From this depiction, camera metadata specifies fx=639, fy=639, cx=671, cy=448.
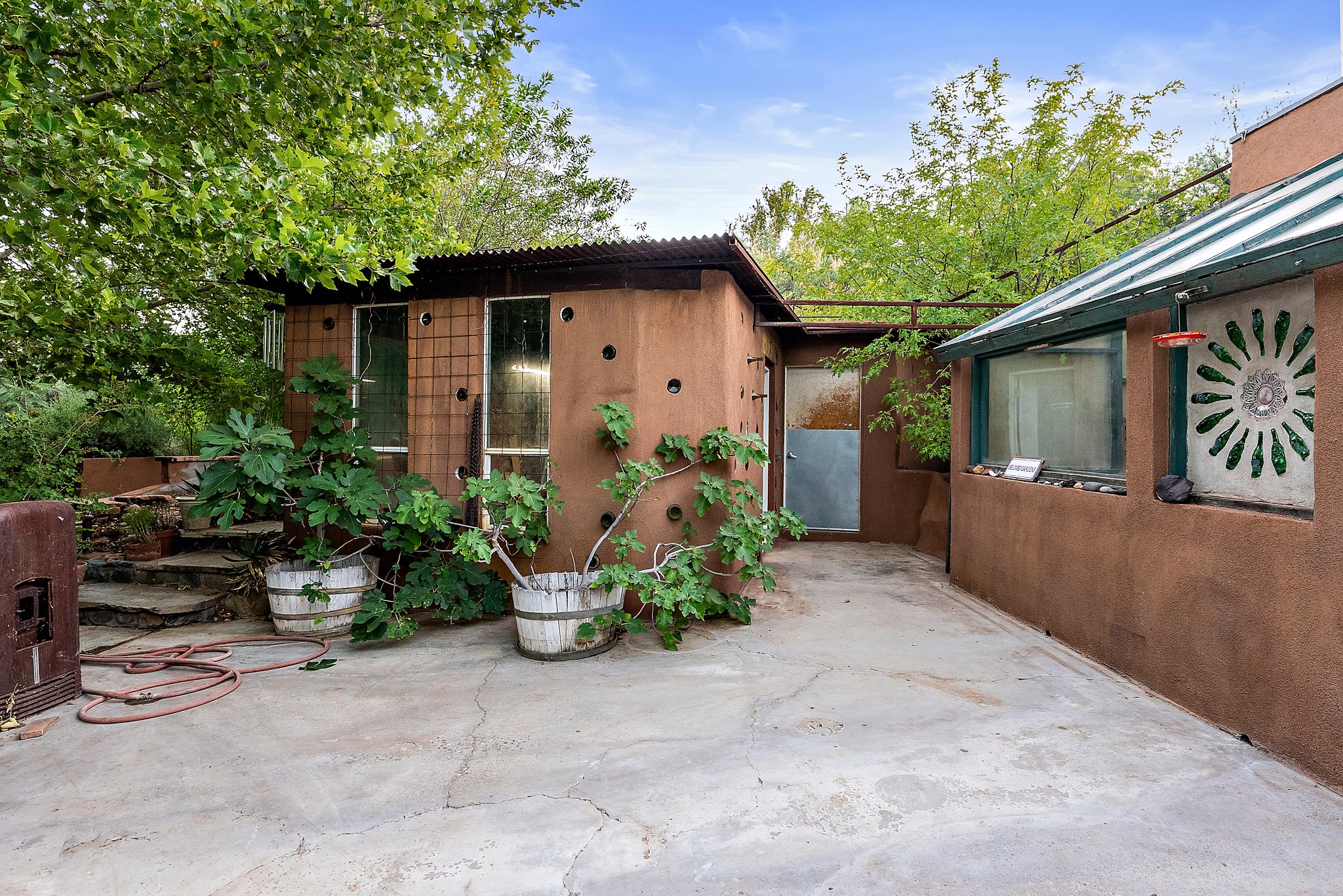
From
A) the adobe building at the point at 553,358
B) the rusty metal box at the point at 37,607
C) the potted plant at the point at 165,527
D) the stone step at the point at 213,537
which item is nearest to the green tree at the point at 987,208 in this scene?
the adobe building at the point at 553,358

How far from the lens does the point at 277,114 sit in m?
4.16

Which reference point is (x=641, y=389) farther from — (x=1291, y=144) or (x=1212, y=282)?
(x=1291, y=144)

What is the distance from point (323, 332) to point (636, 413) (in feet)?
9.70

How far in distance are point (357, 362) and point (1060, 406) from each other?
18.7 ft

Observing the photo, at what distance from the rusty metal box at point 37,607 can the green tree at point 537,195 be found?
29.2 feet

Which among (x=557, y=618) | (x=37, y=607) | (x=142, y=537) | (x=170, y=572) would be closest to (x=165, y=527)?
(x=142, y=537)

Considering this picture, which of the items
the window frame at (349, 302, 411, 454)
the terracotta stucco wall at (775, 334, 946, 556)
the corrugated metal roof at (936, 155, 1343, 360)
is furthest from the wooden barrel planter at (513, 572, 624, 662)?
the terracotta stucco wall at (775, 334, 946, 556)

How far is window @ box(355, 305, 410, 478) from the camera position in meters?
5.46

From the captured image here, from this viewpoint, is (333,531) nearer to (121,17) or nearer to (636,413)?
(636,413)

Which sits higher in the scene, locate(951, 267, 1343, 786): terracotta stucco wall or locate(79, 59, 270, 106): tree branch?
locate(79, 59, 270, 106): tree branch

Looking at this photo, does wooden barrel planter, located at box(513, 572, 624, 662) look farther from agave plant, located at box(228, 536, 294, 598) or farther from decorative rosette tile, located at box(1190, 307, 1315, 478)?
decorative rosette tile, located at box(1190, 307, 1315, 478)

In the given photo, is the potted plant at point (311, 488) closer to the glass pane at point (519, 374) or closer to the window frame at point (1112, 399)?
the glass pane at point (519, 374)

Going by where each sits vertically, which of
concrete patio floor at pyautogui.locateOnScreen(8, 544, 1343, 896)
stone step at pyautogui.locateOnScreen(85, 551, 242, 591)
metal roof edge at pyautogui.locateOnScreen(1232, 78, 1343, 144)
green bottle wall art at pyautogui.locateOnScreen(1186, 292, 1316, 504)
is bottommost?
concrete patio floor at pyautogui.locateOnScreen(8, 544, 1343, 896)

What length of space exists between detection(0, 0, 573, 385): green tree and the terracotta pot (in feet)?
4.93
